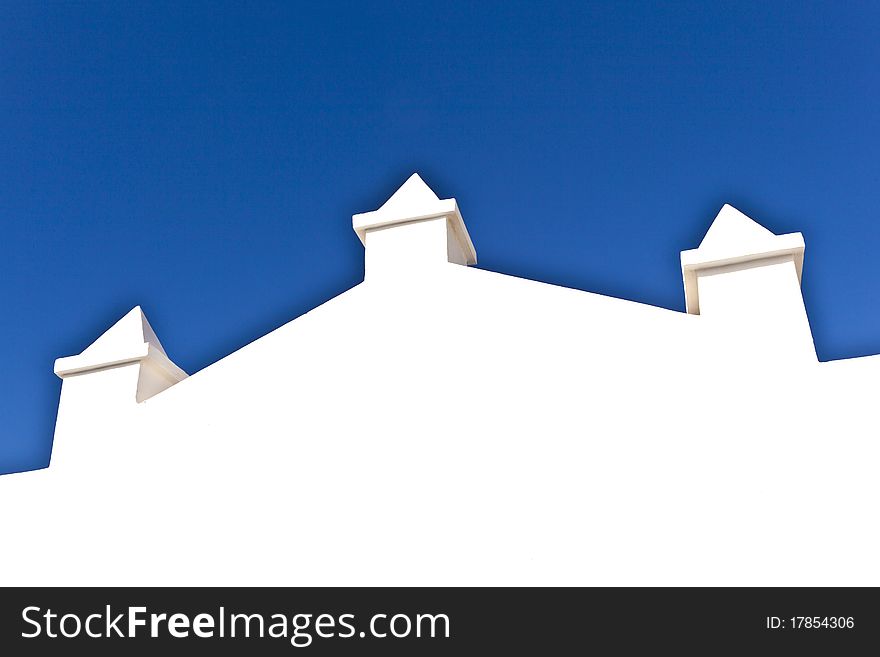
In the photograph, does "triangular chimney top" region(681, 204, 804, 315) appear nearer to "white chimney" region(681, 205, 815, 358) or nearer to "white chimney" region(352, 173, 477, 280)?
"white chimney" region(681, 205, 815, 358)

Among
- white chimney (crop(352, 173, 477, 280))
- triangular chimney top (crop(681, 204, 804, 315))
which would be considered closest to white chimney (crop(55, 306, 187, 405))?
white chimney (crop(352, 173, 477, 280))

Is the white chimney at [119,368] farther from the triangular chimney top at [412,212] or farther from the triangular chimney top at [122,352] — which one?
the triangular chimney top at [412,212]

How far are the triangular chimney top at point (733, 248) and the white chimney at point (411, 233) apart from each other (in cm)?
270

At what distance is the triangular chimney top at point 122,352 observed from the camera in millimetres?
9086

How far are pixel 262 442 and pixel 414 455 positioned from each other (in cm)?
176

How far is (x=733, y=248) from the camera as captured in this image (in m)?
7.42

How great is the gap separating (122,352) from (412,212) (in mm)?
3929

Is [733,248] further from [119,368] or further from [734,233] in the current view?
[119,368]

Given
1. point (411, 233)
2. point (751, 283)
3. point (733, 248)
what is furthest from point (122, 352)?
point (751, 283)

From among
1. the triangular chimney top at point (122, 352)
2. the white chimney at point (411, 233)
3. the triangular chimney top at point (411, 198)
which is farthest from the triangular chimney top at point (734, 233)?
the triangular chimney top at point (122, 352)

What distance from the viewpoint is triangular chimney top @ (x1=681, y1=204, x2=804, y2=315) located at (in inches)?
288

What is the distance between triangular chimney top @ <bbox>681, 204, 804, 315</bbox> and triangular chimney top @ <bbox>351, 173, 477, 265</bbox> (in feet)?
9.12
